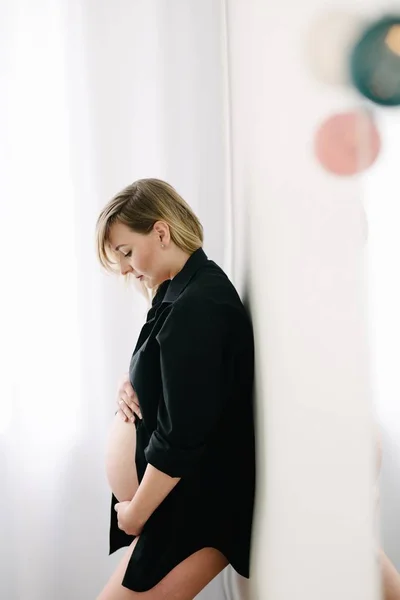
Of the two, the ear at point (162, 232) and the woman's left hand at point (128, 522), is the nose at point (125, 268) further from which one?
the woman's left hand at point (128, 522)

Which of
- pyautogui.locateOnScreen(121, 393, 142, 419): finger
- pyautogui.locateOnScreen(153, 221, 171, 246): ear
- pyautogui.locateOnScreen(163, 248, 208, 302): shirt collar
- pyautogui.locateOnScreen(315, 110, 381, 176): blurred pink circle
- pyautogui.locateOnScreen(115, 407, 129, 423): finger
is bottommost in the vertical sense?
pyautogui.locateOnScreen(115, 407, 129, 423): finger

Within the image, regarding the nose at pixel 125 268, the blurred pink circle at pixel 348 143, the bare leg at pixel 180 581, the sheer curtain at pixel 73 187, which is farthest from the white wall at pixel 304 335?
the sheer curtain at pixel 73 187

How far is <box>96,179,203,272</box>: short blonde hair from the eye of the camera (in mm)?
1223

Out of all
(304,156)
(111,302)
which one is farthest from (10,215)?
(304,156)

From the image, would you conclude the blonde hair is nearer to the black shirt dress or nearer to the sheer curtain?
the black shirt dress

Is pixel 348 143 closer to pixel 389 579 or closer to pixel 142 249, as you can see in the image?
pixel 389 579

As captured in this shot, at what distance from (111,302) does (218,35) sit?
80 centimetres

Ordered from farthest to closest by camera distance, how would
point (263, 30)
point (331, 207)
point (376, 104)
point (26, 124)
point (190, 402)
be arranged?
point (26, 124) → point (190, 402) → point (263, 30) → point (331, 207) → point (376, 104)

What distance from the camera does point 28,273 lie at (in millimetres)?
1708

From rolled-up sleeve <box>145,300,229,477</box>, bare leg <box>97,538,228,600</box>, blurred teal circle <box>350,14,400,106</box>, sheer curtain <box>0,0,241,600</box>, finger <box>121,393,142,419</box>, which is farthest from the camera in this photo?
sheer curtain <box>0,0,241,600</box>

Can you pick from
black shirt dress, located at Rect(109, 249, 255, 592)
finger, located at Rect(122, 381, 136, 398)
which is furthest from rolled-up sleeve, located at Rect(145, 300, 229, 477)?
finger, located at Rect(122, 381, 136, 398)

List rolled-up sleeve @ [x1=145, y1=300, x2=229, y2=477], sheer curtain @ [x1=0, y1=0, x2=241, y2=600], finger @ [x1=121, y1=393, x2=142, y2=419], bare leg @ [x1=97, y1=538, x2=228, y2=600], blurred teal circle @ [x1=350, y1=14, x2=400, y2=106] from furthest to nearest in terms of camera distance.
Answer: sheer curtain @ [x1=0, y1=0, x2=241, y2=600] < finger @ [x1=121, y1=393, x2=142, y2=419] < bare leg @ [x1=97, y1=538, x2=228, y2=600] < rolled-up sleeve @ [x1=145, y1=300, x2=229, y2=477] < blurred teal circle @ [x1=350, y1=14, x2=400, y2=106]

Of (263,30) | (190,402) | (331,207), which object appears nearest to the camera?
(331,207)

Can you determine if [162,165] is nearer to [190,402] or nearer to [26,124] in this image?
[26,124]
